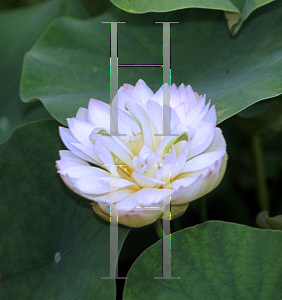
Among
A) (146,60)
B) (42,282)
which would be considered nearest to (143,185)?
(42,282)

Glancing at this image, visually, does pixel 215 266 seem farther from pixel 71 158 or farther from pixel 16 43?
pixel 16 43

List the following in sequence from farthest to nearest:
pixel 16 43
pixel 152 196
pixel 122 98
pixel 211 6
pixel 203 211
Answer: pixel 16 43 → pixel 203 211 → pixel 211 6 → pixel 122 98 → pixel 152 196

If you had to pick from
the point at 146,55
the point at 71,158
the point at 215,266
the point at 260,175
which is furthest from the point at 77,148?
the point at 260,175

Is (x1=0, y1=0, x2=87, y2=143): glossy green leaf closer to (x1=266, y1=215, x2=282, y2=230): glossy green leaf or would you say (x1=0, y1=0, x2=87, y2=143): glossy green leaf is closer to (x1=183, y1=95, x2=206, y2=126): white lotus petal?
(x1=183, y1=95, x2=206, y2=126): white lotus petal

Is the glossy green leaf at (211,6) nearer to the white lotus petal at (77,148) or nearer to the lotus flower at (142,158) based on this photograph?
the lotus flower at (142,158)

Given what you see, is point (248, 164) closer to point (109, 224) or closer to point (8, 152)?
point (109, 224)

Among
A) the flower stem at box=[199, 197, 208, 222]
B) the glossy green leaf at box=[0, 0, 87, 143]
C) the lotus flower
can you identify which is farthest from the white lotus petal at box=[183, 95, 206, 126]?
the glossy green leaf at box=[0, 0, 87, 143]
